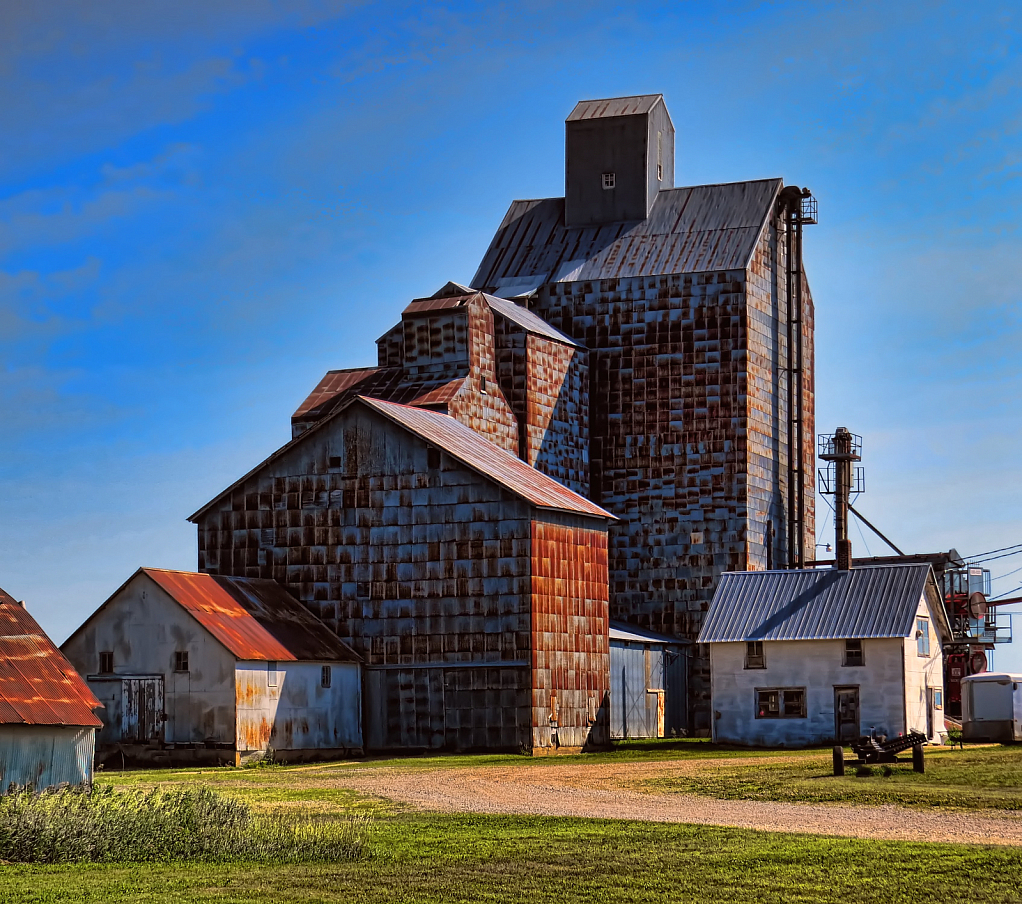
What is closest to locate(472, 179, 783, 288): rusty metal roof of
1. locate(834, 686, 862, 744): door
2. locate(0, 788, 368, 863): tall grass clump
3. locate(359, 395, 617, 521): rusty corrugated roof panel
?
locate(359, 395, 617, 521): rusty corrugated roof panel

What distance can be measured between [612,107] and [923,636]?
32.1 metres

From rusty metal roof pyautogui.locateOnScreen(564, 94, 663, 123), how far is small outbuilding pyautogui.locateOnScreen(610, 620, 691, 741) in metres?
23.9

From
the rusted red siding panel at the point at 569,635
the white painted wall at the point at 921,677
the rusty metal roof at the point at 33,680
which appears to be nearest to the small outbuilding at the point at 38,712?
the rusty metal roof at the point at 33,680

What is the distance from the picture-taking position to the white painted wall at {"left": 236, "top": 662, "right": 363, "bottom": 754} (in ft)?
165

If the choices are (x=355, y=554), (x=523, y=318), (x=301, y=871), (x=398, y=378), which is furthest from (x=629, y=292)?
(x=301, y=871)

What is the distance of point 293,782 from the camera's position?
40.2m

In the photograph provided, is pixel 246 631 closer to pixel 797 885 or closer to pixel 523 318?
pixel 523 318

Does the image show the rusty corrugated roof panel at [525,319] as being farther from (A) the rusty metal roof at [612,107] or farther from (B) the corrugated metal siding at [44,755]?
(B) the corrugated metal siding at [44,755]

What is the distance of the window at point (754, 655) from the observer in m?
55.7

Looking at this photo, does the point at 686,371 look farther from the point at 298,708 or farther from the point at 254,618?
the point at 298,708

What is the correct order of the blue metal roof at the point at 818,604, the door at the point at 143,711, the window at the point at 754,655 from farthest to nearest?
the window at the point at 754,655
the blue metal roof at the point at 818,604
the door at the point at 143,711

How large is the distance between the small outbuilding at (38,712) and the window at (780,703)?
2861 centimetres

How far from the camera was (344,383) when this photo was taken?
227 feet

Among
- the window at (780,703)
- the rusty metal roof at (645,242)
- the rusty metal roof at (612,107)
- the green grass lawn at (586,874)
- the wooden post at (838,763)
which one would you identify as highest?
the rusty metal roof at (612,107)
